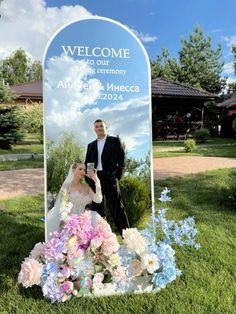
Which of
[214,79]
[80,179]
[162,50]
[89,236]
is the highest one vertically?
[162,50]

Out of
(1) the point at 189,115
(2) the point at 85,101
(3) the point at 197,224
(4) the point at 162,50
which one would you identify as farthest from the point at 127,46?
(4) the point at 162,50

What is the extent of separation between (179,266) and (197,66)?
3524cm

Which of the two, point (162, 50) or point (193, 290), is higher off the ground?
point (162, 50)

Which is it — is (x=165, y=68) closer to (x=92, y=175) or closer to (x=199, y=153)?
(x=199, y=153)

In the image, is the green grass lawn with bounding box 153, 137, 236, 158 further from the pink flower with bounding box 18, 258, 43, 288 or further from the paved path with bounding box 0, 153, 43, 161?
the pink flower with bounding box 18, 258, 43, 288

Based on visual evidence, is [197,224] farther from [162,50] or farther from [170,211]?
[162,50]

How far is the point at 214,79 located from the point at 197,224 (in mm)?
33001

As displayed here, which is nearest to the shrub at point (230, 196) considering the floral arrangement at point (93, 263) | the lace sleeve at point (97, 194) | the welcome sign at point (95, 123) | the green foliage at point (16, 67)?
the welcome sign at point (95, 123)

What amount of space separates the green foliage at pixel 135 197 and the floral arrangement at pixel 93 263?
0.41 metres

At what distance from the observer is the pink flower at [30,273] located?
8.53 ft

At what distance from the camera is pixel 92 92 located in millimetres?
3043

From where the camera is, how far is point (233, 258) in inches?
138

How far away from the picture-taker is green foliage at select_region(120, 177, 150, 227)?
319 cm

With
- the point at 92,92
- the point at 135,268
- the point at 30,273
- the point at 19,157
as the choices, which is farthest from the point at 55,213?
the point at 19,157
